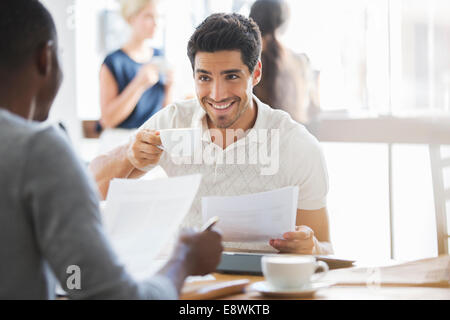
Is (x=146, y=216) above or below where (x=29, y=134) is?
below

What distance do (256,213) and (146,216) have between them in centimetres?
25

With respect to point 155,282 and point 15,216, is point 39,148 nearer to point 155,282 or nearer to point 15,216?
point 15,216

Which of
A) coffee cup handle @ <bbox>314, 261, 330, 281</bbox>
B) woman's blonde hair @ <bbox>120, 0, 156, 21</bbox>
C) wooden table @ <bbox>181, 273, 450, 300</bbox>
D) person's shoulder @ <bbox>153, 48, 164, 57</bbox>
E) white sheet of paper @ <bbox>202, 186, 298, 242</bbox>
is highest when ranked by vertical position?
woman's blonde hair @ <bbox>120, 0, 156, 21</bbox>

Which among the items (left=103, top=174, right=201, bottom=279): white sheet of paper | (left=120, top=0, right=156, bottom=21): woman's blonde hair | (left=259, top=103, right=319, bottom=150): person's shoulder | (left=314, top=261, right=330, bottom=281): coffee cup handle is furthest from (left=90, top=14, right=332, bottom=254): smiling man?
(left=120, top=0, right=156, bottom=21): woman's blonde hair

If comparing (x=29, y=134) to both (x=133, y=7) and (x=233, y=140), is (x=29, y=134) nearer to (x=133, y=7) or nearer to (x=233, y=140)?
(x=233, y=140)

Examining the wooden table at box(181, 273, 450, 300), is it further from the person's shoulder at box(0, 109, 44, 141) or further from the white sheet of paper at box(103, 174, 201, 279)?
the person's shoulder at box(0, 109, 44, 141)

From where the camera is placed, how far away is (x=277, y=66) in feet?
6.81

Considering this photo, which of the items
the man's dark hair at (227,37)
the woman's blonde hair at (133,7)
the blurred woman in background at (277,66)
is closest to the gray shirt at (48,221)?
the man's dark hair at (227,37)

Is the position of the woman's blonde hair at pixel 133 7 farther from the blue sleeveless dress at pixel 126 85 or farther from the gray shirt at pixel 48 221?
the gray shirt at pixel 48 221

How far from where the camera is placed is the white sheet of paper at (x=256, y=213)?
3.53ft

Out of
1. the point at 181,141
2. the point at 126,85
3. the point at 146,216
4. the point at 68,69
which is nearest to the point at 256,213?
the point at 146,216

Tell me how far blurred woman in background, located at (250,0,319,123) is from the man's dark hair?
0.46m

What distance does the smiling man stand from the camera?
1.45 meters

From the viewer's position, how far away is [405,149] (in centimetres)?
243
